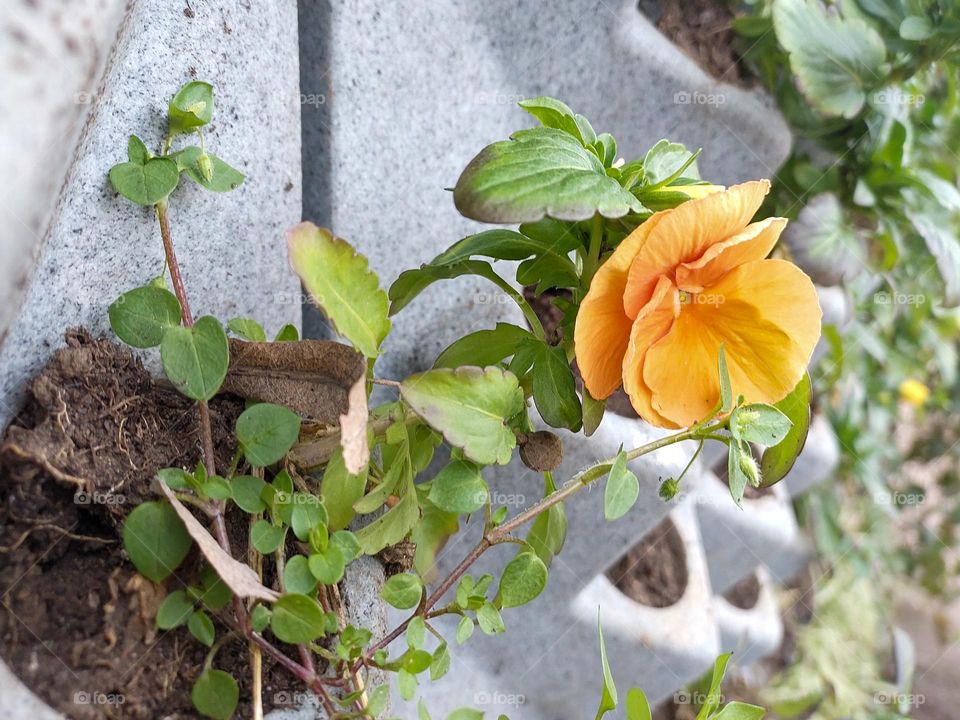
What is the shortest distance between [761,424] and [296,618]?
0.43 m

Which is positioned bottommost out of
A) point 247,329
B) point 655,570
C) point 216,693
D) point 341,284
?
point 655,570

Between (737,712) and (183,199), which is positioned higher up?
(183,199)

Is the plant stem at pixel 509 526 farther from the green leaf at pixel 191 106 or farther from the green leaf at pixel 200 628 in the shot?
the green leaf at pixel 191 106

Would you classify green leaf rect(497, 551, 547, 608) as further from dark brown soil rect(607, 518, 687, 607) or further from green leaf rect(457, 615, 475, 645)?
dark brown soil rect(607, 518, 687, 607)

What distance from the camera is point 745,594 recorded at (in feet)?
6.91

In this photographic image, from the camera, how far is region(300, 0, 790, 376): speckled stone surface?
100cm

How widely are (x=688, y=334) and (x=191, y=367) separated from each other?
44 cm

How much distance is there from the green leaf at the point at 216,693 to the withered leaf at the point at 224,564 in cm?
6

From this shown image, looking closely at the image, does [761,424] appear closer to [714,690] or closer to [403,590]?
[714,690]

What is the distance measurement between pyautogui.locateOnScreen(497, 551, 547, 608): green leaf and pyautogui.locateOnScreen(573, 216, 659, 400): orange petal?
160 millimetres

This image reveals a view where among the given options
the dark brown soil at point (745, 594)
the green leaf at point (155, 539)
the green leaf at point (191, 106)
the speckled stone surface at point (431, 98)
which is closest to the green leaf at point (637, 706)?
the green leaf at point (155, 539)

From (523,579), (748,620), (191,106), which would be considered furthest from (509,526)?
(748,620)

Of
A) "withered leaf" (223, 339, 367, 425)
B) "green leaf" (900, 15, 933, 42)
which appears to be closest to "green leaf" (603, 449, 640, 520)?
"withered leaf" (223, 339, 367, 425)

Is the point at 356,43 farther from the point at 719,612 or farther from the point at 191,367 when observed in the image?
the point at 719,612
